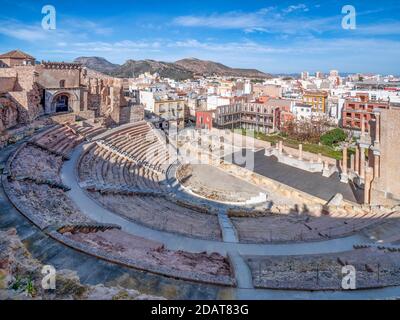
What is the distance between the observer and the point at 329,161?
3077cm

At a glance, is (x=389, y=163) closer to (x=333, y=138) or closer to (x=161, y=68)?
(x=333, y=138)

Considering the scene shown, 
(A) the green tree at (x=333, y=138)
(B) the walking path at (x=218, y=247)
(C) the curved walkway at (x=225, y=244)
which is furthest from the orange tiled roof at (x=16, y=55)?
(A) the green tree at (x=333, y=138)

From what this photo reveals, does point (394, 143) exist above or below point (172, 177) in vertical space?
above

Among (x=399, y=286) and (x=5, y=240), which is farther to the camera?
(x=5, y=240)

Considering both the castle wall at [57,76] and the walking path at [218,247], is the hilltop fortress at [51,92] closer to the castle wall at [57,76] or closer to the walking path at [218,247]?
the castle wall at [57,76]

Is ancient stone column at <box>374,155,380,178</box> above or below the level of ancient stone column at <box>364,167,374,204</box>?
above

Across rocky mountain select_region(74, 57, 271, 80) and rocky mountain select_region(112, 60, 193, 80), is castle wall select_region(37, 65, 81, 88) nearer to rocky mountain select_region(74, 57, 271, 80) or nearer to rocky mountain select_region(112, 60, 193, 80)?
rocky mountain select_region(74, 57, 271, 80)

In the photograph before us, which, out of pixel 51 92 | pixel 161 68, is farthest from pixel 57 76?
pixel 161 68

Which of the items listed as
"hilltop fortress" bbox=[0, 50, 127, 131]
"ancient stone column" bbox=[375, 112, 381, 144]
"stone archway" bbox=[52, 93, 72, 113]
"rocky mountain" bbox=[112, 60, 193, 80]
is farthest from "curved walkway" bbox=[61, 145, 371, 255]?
"rocky mountain" bbox=[112, 60, 193, 80]

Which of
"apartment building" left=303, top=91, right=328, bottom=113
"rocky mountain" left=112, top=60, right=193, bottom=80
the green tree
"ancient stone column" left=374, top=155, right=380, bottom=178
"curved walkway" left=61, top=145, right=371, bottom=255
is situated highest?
"rocky mountain" left=112, top=60, right=193, bottom=80

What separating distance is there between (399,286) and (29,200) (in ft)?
40.5

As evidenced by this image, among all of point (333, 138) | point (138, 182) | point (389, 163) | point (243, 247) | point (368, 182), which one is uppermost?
point (333, 138)
